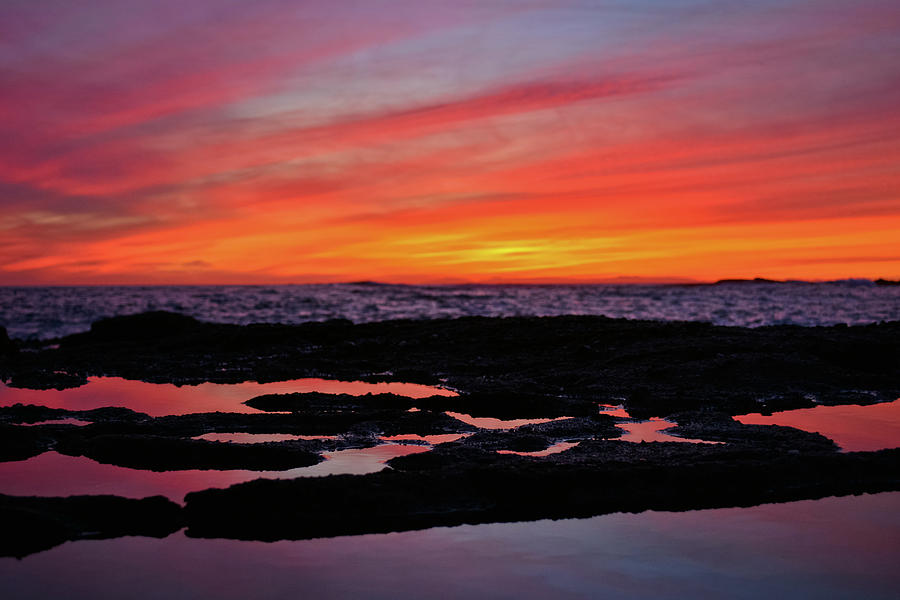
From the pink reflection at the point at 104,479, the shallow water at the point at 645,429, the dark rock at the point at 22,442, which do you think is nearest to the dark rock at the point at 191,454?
the pink reflection at the point at 104,479

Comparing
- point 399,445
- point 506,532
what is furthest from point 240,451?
point 506,532

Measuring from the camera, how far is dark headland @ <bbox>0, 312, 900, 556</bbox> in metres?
5.37

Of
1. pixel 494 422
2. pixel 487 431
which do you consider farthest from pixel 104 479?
pixel 494 422

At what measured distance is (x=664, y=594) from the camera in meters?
4.07

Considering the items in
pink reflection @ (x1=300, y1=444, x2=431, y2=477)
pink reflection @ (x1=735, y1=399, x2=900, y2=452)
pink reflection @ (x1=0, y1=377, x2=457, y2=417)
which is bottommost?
pink reflection @ (x1=0, y1=377, x2=457, y2=417)

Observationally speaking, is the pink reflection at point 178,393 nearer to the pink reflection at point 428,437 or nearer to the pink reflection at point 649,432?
the pink reflection at point 428,437

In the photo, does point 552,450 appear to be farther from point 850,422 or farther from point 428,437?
point 850,422

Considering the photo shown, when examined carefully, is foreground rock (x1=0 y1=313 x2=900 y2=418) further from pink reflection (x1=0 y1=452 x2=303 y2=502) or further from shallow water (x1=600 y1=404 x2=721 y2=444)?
pink reflection (x1=0 y1=452 x2=303 y2=502)

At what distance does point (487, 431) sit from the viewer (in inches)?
322

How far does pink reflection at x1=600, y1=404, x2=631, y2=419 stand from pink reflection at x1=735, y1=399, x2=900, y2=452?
1340 millimetres

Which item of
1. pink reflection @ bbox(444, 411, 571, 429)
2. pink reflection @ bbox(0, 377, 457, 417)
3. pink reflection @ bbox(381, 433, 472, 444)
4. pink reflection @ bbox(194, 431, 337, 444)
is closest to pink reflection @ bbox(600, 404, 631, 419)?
pink reflection @ bbox(444, 411, 571, 429)

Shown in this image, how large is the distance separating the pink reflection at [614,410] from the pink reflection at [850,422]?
4.40ft

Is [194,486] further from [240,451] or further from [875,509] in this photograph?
[875,509]

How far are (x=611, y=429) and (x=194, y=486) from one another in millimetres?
4431
